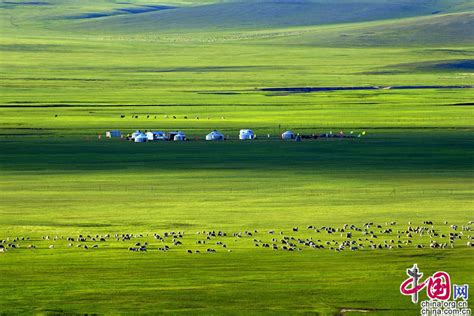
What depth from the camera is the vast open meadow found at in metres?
23.8

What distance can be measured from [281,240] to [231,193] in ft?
27.8

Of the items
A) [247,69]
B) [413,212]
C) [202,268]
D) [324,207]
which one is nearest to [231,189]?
[324,207]

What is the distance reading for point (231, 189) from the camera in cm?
3731

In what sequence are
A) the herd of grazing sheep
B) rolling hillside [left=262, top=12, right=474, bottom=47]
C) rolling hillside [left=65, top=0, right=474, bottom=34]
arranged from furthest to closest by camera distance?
rolling hillside [left=65, top=0, right=474, bottom=34] < rolling hillside [left=262, top=12, right=474, bottom=47] < the herd of grazing sheep

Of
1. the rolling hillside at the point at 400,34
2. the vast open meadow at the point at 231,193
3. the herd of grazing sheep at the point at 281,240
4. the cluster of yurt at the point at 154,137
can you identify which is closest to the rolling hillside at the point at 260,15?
the rolling hillside at the point at 400,34

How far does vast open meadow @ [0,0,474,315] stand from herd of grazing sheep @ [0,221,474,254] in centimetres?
7

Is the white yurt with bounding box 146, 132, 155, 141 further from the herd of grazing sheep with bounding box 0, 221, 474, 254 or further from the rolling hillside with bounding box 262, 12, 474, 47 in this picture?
the rolling hillside with bounding box 262, 12, 474, 47

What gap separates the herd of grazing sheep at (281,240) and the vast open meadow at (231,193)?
2.7 inches

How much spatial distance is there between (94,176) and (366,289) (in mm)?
18830

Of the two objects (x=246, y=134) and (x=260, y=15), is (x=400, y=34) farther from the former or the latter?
(x=246, y=134)

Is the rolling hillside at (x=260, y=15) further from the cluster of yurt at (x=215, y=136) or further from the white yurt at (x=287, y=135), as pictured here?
the white yurt at (x=287, y=135)

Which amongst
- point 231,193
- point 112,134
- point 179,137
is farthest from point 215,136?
point 231,193

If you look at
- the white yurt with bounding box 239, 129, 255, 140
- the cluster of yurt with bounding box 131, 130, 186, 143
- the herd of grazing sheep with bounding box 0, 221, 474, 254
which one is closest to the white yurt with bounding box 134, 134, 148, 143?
the cluster of yurt with bounding box 131, 130, 186, 143

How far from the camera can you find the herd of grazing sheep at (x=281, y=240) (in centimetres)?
2736
